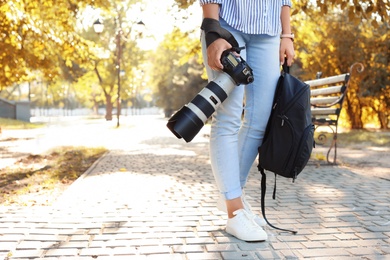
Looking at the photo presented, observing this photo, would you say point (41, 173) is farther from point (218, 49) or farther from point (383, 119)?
point (383, 119)

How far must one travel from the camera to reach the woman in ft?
9.81

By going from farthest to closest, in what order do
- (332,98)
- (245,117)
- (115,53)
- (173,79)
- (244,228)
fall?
(173,79), (115,53), (332,98), (245,117), (244,228)

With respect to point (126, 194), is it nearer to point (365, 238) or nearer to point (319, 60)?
point (365, 238)

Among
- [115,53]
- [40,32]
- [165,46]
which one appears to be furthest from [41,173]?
[115,53]

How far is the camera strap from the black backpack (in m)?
0.49

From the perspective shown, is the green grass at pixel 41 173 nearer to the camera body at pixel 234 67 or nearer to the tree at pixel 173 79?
the camera body at pixel 234 67

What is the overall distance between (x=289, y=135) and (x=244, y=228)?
0.64 metres

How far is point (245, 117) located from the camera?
3.24 metres

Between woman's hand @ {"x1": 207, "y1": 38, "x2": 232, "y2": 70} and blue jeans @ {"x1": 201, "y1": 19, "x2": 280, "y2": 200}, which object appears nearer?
woman's hand @ {"x1": 207, "y1": 38, "x2": 232, "y2": 70}

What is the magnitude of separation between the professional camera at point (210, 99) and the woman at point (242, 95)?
0.09 metres

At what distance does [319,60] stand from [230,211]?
57.9ft

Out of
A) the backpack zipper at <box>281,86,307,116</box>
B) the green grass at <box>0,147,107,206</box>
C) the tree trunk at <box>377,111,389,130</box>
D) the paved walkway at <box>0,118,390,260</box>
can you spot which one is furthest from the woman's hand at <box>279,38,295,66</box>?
the tree trunk at <box>377,111,389,130</box>

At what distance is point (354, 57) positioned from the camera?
19141mm

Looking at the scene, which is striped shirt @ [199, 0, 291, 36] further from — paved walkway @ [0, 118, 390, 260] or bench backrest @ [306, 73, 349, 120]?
bench backrest @ [306, 73, 349, 120]
